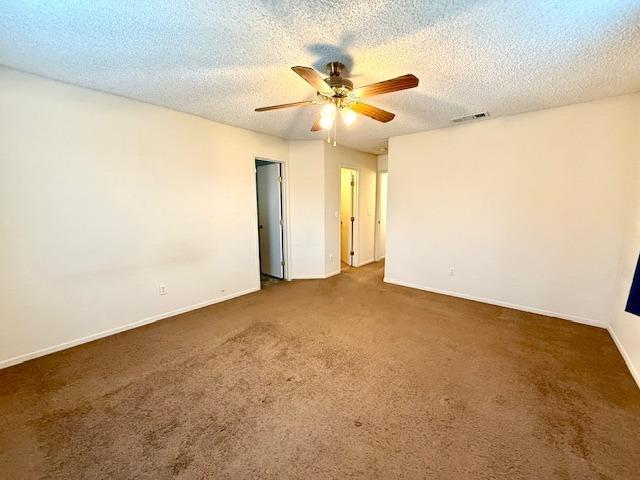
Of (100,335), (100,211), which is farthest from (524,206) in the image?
(100,335)

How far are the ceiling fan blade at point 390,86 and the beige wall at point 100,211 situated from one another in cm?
230

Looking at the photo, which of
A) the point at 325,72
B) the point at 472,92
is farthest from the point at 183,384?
the point at 472,92

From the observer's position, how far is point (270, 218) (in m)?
4.80

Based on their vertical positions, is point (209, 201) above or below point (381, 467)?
above

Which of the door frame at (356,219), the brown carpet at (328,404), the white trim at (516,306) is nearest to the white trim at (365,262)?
the door frame at (356,219)

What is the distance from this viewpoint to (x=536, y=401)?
6.07 feet

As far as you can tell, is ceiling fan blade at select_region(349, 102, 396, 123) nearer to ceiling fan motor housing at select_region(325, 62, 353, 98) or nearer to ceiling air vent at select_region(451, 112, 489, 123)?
ceiling fan motor housing at select_region(325, 62, 353, 98)

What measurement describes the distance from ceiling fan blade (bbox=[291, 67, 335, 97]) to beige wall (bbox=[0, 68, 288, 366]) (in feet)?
6.69

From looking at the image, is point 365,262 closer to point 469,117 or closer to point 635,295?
point 469,117

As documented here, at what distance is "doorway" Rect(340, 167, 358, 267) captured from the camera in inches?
212

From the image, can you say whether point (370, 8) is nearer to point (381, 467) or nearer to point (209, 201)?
point (381, 467)

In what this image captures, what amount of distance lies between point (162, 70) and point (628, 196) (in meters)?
4.52

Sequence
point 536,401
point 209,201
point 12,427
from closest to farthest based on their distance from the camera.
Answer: point 12,427 → point 536,401 → point 209,201

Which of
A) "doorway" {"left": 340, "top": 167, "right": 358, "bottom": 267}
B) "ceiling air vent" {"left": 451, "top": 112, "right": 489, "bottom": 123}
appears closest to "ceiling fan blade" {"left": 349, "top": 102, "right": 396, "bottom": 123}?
"ceiling air vent" {"left": 451, "top": 112, "right": 489, "bottom": 123}
